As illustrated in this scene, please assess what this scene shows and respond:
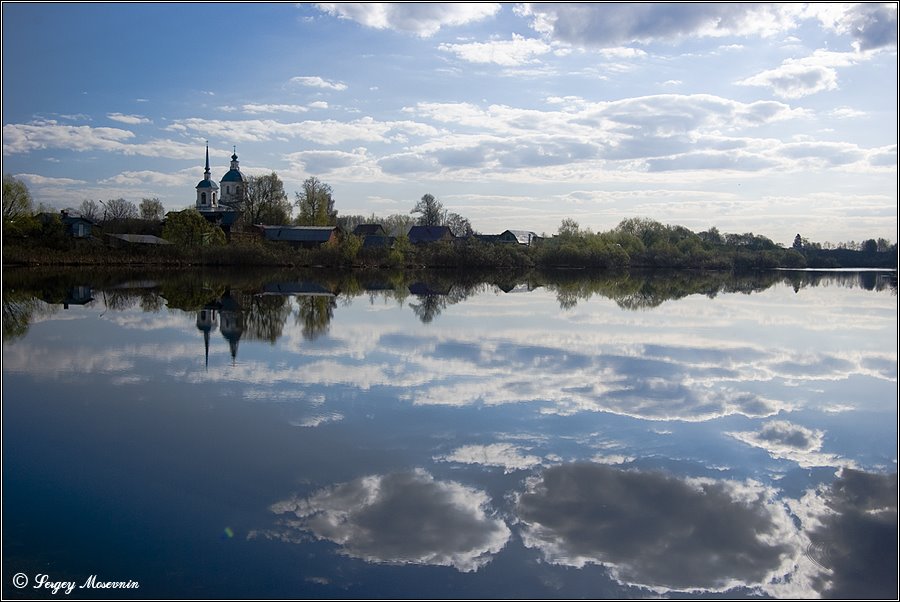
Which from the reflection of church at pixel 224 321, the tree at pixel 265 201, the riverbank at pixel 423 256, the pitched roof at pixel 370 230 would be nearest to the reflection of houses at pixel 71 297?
the reflection of church at pixel 224 321

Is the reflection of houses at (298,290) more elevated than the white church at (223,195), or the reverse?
the white church at (223,195)

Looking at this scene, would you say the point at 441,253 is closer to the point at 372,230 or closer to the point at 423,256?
the point at 423,256

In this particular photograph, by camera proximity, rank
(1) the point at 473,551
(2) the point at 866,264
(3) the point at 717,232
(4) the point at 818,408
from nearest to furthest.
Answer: (1) the point at 473,551, (4) the point at 818,408, (2) the point at 866,264, (3) the point at 717,232

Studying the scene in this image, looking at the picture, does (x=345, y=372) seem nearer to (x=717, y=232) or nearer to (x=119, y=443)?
(x=119, y=443)

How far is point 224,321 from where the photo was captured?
19.6 m

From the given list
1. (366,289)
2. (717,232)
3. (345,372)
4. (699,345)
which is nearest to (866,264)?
(717,232)

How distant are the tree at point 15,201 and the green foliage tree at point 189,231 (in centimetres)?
1070

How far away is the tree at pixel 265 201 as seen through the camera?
77375 mm

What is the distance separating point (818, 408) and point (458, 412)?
217 inches

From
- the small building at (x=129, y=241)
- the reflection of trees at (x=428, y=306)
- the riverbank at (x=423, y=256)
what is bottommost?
the reflection of trees at (x=428, y=306)

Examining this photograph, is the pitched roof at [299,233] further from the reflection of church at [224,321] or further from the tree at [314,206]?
the reflection of church at [224,321]

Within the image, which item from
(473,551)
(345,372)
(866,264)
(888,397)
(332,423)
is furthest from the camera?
(866,264)

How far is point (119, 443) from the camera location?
828 cm

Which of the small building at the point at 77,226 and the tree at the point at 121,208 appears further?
the tree at the point at 121,208
